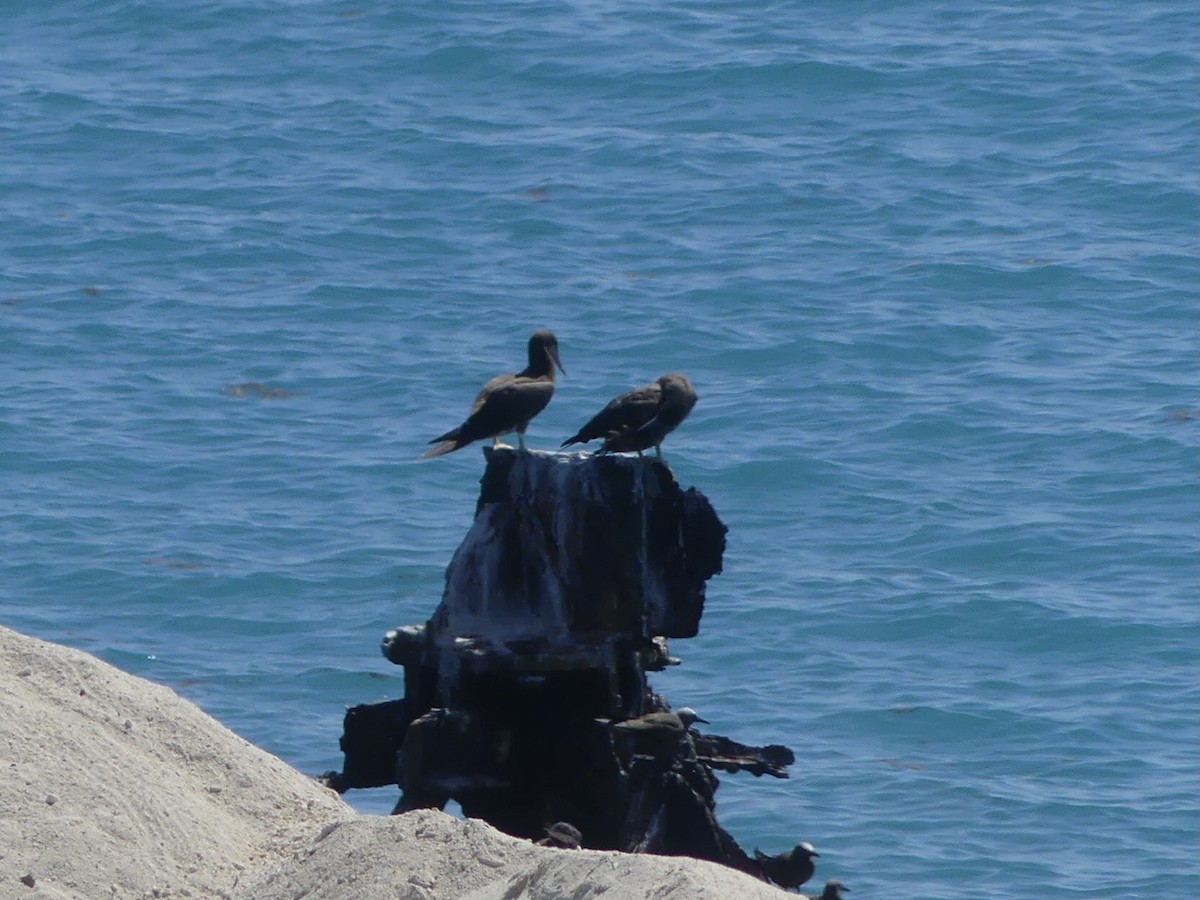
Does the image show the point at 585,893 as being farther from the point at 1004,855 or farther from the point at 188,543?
the point at 188,543

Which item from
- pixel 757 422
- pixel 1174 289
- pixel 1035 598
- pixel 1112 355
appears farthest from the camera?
pixel 1174 289

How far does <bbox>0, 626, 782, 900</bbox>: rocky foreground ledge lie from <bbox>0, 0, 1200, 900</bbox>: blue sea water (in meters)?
4.59

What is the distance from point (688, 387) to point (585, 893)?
3.00 m

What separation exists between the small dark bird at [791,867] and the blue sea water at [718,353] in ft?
14.6

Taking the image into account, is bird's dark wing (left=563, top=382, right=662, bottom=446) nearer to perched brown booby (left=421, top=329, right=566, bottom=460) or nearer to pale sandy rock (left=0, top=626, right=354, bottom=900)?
perched brown booby (left=421, top=329, right=566, bottom=460)

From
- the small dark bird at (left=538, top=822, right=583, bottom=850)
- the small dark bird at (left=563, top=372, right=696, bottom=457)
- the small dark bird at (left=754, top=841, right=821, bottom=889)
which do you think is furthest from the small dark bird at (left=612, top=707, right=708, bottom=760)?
the small dark bird at (left=563, top=372, right=696, bottom=457)

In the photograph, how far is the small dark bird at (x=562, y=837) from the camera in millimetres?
7539

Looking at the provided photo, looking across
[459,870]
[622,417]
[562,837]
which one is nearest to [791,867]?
[562,837]

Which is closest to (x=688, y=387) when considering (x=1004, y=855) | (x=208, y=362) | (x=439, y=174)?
(x=1004, y=855)

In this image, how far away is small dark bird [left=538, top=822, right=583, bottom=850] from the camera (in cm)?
754

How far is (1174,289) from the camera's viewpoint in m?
23.1

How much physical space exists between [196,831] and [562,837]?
1262 millimetres

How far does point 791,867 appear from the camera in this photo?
8.30m

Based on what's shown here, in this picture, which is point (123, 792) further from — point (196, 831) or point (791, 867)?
point (791, 867)
